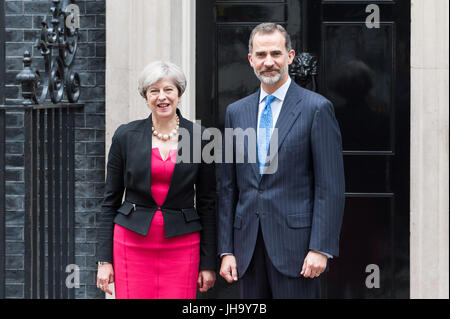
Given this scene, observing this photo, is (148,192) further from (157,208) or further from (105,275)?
(105,275)

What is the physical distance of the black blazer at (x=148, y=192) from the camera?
3.81m

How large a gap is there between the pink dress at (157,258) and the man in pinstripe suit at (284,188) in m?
0.22

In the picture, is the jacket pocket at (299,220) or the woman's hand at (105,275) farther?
the woman's hand at (105,275)

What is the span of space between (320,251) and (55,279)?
2034mm

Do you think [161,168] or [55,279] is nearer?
[161,168]

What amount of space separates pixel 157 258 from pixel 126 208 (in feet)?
0.97

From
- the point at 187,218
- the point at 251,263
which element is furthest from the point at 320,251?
the point at 187,218

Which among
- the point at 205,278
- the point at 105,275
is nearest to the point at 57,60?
the point at 105,275

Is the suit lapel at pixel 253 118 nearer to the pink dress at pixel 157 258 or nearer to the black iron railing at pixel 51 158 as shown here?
the pink dress at pixel 157 258

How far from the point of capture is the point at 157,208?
12.6 feet

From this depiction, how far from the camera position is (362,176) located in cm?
540

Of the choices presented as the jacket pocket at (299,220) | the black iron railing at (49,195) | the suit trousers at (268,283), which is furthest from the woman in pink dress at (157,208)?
the black iron railing at (49,195)

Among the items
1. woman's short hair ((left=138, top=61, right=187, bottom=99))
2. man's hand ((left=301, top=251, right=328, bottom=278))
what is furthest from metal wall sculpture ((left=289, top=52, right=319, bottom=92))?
man's hand ((left=301, top=251, right=328, bottom=278))
